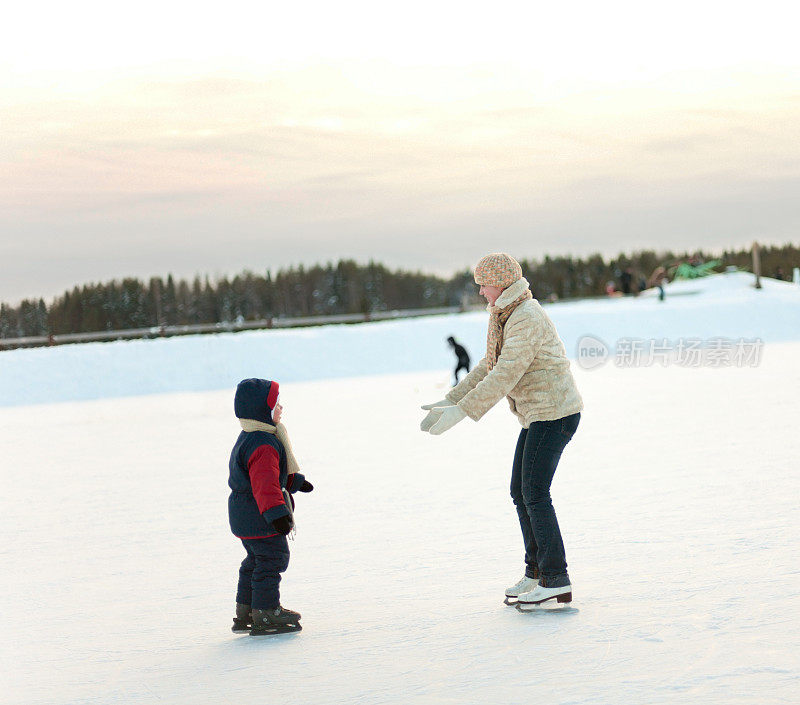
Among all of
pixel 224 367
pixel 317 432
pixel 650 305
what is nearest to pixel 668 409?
pixel 317 432

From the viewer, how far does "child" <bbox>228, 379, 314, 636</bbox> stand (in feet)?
11.9

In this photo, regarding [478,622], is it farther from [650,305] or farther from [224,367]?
[650,305]

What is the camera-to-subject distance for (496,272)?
3.83 metres

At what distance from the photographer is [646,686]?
9.45 feet

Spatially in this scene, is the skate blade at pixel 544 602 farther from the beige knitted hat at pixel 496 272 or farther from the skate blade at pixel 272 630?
the beige knitted hat at pixel 496 272

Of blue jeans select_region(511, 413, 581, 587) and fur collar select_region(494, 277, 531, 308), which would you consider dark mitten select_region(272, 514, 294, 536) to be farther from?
fur collar select_region(494, 277, 531, 308)

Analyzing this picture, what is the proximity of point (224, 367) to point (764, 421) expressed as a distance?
1820 centimetres

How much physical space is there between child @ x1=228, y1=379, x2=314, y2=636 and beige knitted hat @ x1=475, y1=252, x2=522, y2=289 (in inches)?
36.8

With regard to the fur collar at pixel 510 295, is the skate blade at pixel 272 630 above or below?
below

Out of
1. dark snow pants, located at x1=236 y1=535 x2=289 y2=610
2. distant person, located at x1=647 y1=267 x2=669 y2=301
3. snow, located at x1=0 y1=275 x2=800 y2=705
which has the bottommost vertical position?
snow, located at x1=0 y1=275 x2=800 y2=705

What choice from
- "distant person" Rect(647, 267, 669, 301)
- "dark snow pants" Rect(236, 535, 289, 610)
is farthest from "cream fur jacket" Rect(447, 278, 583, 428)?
"distant person" Rect(647, 267, 669, 301)

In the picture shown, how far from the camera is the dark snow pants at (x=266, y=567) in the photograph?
147 inches

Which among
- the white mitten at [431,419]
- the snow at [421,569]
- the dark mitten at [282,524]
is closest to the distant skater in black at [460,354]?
the snow at [421,569]

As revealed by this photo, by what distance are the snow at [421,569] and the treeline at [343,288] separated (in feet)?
116
